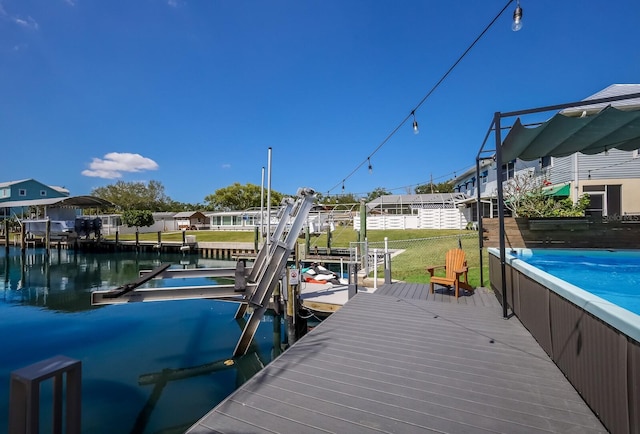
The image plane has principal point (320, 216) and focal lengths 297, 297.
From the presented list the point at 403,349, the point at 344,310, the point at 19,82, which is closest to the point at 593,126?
the point at 403,349

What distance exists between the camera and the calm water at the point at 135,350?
Answer: 471cm

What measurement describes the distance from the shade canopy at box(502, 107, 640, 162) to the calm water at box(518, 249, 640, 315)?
220cm

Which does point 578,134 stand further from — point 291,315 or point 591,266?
point 291,315

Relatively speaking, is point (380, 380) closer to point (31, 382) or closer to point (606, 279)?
point (31, 382)

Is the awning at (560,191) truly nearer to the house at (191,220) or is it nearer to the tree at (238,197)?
the tree at (238,197)

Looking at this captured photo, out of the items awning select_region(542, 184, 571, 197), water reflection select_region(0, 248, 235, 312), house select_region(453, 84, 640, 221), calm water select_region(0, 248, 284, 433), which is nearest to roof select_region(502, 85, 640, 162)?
calm water select_region(0, 248, 284, 433)

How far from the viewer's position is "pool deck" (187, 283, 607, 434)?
2273mm

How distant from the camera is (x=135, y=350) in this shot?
271 inches

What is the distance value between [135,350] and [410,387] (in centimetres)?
673

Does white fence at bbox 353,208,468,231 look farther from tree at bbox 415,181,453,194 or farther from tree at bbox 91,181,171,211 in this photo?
tree at bbox 91,181,171,211

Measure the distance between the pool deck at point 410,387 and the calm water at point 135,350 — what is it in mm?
2575

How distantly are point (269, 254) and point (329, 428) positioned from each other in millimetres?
4366

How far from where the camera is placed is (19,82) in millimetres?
16797

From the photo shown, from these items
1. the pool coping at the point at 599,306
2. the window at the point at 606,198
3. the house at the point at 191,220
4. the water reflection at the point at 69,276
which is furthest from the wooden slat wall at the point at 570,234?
the house at the point at 191,220
